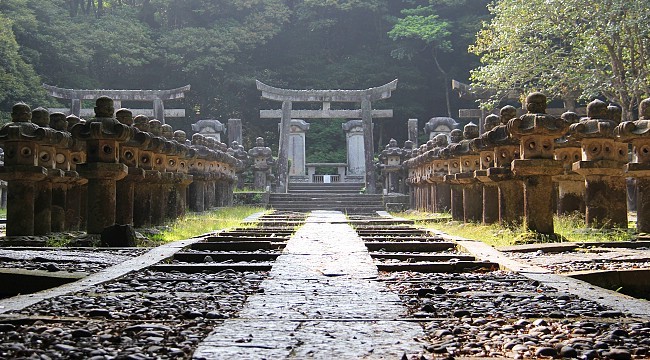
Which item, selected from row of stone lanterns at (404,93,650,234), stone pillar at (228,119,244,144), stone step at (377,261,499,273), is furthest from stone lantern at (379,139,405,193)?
stone step at (377,261,499,273)

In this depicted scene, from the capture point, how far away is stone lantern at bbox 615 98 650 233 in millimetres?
9297

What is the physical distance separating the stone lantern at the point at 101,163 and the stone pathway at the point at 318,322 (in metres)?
3.49

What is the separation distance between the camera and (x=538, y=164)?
8.70m

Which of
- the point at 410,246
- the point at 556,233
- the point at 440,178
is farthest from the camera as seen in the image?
the point at 440,178

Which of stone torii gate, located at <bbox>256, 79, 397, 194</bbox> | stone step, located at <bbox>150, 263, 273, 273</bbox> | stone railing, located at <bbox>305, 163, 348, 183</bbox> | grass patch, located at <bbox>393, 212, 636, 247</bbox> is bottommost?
stone step, located at <bbox>150, 263, 273, 273</bbox>

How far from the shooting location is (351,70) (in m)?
39.9

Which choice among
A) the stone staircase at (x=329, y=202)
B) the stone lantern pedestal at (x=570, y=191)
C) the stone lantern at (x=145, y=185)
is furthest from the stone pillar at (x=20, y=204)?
the stone staircase at (x=329, y=202)

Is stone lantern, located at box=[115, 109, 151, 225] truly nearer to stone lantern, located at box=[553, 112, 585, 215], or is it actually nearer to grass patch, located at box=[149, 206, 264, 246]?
grass patch, located at box=[149, 206, 264, 246]

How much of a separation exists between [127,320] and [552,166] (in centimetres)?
642

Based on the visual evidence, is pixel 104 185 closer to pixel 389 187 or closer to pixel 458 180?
pixel 458 180

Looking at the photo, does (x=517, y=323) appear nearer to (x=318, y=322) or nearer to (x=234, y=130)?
(x=318, y=322)

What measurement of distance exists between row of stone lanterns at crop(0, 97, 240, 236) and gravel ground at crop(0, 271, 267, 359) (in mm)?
3668

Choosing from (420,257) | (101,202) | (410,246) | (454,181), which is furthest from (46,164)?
(454,181)

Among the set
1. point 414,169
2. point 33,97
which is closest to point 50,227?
point 414,169
